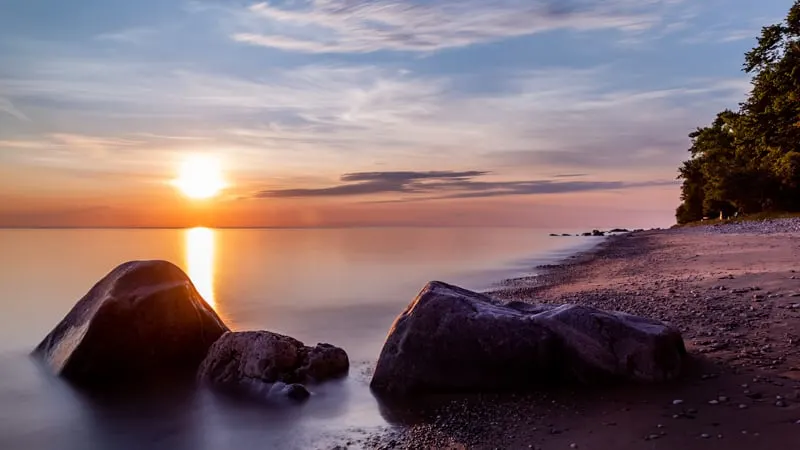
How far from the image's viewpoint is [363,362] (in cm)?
1168

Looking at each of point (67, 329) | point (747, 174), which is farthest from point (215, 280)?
point (747, 174)

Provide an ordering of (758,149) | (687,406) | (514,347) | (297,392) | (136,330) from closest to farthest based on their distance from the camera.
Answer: (687,406) < (514,347) < (297,392) < (136,330) < (758,149)

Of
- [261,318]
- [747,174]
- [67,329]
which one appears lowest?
[261,318]

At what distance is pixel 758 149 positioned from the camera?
31031 millimetres

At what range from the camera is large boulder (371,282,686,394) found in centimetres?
757

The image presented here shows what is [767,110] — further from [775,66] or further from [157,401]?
[157,401]

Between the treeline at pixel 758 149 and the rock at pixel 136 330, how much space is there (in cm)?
2474

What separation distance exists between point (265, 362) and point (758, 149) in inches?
1215

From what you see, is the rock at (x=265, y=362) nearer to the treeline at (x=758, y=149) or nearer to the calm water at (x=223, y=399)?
the calm water at (x=223, y=399)

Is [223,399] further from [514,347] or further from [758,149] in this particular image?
[758,149]

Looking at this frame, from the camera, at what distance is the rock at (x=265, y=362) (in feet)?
32.6

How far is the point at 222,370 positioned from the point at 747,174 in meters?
60.5

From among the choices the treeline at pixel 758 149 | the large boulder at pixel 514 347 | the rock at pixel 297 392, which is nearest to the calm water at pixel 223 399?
the rock at pixel 297 392

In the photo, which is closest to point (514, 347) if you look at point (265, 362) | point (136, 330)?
point (265, 362)
